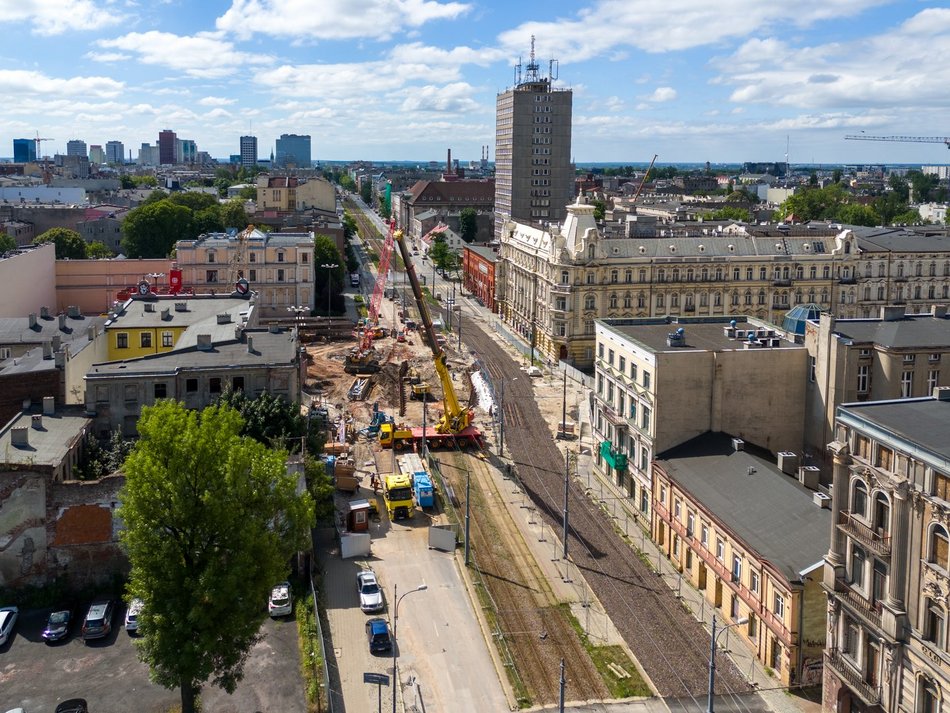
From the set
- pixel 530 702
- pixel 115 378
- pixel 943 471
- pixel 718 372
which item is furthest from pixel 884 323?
pixel 115 378

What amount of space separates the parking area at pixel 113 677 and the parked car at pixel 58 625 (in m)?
0.31

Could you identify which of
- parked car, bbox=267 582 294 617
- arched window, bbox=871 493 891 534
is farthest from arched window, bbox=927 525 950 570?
parked car, bbox=267 582 294 617

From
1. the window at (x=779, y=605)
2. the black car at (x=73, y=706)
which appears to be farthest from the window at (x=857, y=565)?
the black car at (x=73, y=706)

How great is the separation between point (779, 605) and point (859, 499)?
800 centimetres

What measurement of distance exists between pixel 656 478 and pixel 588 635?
43.5 ft

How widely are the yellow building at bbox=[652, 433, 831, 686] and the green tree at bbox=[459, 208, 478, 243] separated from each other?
14811 centimetres

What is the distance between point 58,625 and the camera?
134 feet

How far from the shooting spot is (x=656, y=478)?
52656mm

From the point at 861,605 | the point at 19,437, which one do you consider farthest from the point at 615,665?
the point at 19,437

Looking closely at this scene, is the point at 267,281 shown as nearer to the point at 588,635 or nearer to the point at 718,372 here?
the point at 718,372

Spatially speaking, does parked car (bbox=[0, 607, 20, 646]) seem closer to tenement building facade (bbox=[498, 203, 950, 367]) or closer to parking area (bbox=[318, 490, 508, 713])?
parking area (bbox=[318, 490, 508, 713])

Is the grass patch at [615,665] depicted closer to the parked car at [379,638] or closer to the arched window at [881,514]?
the parked car at [379,638]

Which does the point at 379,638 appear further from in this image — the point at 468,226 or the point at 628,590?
the point at 468,226

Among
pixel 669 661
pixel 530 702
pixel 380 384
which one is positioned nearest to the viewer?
pixel 530 702
